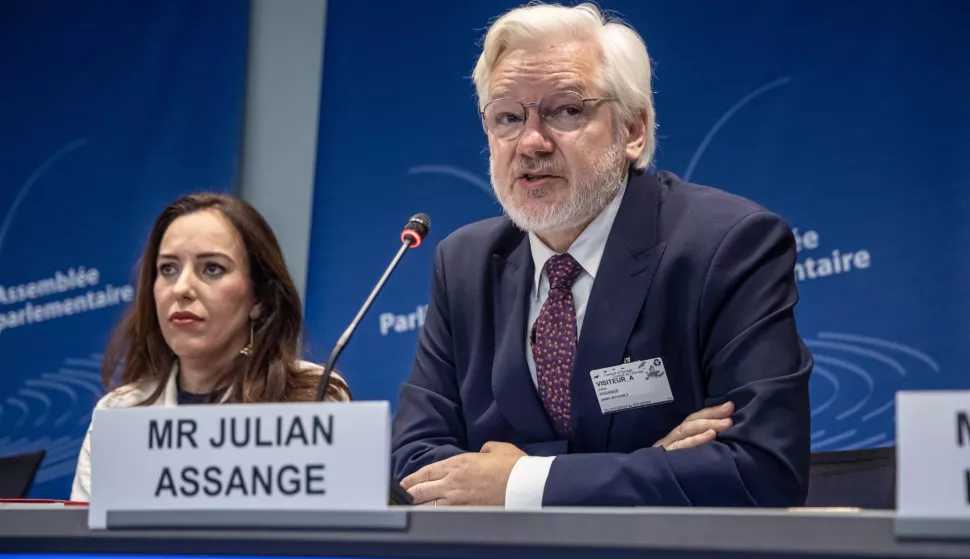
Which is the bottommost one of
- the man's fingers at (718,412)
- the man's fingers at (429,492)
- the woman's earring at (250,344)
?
the man's fingers at (429,492)

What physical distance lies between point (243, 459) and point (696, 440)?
89cm

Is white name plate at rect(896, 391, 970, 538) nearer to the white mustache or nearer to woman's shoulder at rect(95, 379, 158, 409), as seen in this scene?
the white mustache

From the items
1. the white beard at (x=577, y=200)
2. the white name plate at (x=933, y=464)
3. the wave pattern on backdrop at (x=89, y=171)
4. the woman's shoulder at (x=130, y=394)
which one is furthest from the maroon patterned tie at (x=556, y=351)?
the wave pattern on backdrop at (x=89, y=171)

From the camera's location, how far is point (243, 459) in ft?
3.61

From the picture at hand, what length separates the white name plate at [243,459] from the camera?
1.07 m

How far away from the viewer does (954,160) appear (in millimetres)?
2943

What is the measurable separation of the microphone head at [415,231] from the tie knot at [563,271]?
1.00 ft

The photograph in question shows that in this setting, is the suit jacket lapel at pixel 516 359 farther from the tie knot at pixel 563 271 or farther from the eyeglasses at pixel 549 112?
the eyeglasses at pixel 549 112

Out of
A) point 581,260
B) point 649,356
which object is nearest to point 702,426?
point 649,356

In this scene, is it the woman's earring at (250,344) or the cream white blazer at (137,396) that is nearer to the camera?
the cream white blazer at (137,396)

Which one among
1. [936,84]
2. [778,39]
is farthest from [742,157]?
[936,84]

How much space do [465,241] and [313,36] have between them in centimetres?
188

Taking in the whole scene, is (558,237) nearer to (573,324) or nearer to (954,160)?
(573,324)

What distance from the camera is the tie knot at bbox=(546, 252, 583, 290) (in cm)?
204
